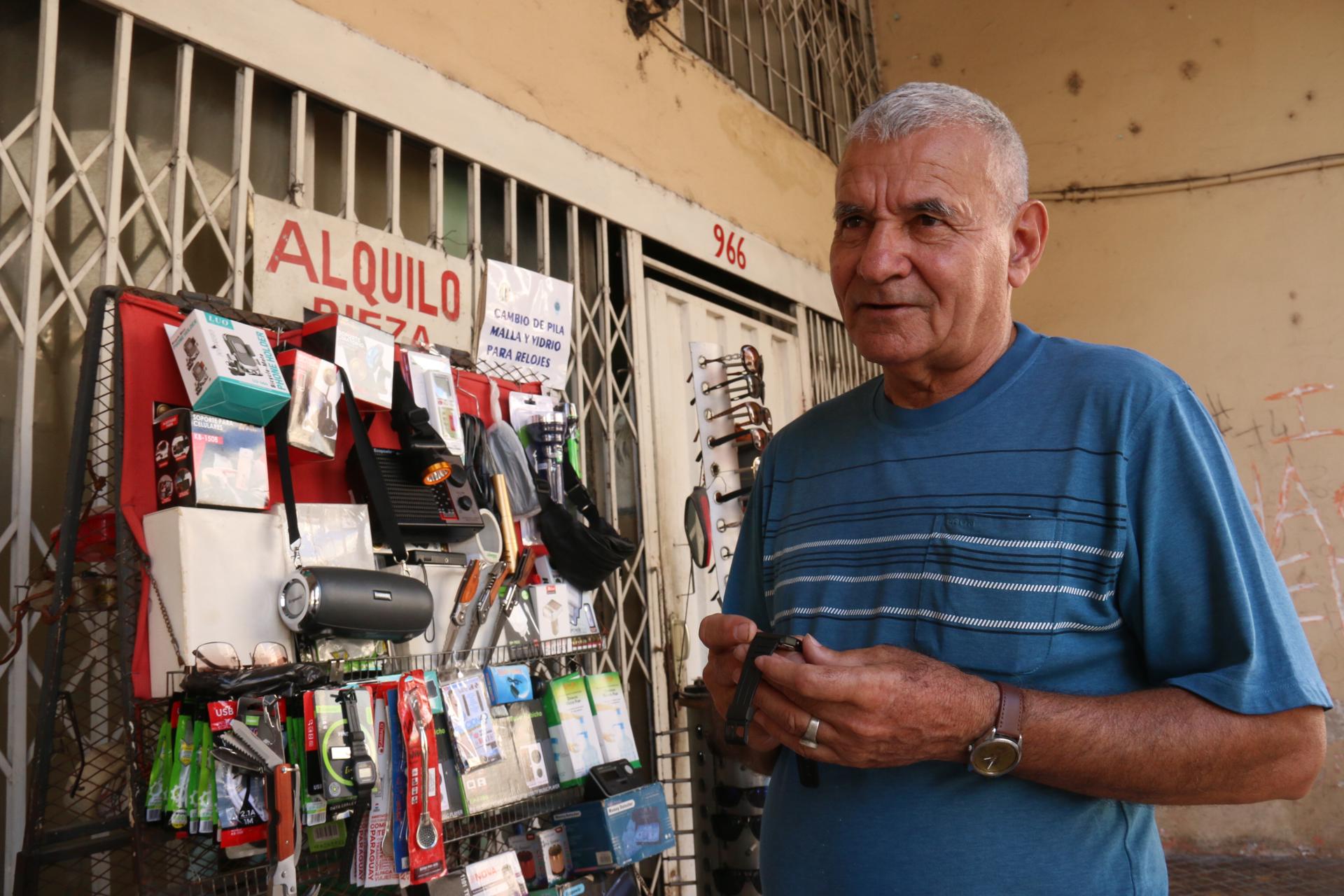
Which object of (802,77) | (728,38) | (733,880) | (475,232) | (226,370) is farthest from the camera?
(802,77)

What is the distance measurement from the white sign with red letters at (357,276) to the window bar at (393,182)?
5 cm

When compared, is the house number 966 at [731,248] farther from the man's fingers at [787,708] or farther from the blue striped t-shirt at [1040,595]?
the man's fingers at [787,708]

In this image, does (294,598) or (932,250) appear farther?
(294,598)

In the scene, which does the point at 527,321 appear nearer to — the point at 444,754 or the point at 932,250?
the point at 444,754

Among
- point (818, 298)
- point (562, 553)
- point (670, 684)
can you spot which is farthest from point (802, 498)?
point (818, 298)

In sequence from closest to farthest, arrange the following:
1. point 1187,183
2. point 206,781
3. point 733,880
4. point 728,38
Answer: point 206,781
point 733,880
point 728,38
point 1187,183

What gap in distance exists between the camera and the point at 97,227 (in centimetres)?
234

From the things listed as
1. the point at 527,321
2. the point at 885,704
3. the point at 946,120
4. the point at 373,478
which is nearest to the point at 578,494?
the point at 373,478

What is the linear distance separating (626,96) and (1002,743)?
3661 millimetres

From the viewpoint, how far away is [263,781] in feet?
5.24

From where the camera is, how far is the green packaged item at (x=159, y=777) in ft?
5.36

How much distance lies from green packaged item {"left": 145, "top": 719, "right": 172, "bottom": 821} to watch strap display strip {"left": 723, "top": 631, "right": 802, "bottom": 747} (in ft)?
3.38

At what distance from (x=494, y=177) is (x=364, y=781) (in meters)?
2.38

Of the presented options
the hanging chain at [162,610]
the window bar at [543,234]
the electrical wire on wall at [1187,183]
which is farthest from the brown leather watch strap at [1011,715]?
the electrical wire on wall at [1187,183]
